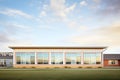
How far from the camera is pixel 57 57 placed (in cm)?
5588

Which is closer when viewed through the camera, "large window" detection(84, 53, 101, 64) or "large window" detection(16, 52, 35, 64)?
"large window" detection(16, 52, 35, 64)

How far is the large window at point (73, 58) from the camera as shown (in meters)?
55.8

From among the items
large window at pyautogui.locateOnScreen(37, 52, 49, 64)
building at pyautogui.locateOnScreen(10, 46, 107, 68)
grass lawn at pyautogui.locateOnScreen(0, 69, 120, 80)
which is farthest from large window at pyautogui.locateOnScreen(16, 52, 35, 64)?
grass lawn at pyautogui.locateOnScreen(0, 69, 120, 80)

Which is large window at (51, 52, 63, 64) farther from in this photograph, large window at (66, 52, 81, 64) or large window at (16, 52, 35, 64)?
large window at (16, 52, 35, 64)

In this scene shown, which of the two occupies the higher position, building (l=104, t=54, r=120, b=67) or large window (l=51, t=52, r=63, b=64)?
large window (l=51, t=52, r=63, b=64)

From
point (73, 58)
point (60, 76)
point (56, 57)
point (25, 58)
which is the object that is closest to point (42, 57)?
point (56, 57)

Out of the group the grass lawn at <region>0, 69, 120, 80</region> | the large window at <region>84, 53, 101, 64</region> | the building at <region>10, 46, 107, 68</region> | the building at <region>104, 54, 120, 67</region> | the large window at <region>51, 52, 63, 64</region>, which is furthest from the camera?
the building at <region>104, 54, 120, 67</region>

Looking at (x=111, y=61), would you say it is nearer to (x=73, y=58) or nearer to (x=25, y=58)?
(x=73, y=58)

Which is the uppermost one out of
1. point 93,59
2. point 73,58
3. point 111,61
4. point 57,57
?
point 57,57

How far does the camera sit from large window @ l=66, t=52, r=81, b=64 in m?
55.8

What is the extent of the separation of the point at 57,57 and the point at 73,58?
4.56 meters

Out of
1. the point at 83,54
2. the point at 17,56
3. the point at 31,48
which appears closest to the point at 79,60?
the point at 83,54

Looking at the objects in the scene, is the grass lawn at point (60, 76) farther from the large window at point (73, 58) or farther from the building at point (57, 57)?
the large window at point (73, 58)

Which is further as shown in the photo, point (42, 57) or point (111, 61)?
point (111, 61)
